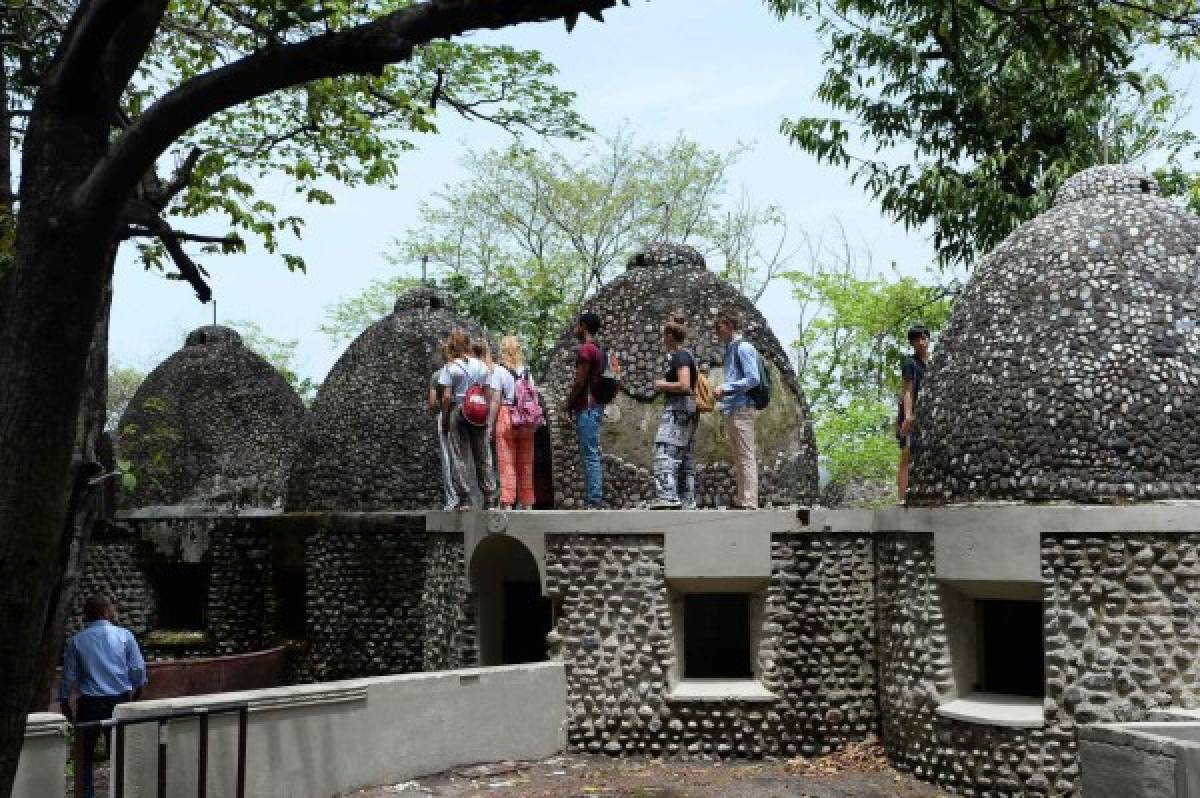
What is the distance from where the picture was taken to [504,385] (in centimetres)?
1445

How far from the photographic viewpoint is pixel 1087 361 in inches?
445

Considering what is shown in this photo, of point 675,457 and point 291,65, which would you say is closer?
point 291,65

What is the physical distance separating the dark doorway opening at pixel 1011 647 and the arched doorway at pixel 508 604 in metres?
4.42

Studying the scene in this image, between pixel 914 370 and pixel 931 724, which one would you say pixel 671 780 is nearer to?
pixel 931 724

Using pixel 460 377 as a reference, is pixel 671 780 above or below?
below

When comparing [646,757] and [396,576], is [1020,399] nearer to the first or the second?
[646,757]

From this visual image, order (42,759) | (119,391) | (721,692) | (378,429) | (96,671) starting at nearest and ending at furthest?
(42,759), (96,671), (721,692), (378,429), (119,391)

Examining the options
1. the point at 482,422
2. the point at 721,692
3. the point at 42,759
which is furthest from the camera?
the point at 482,422

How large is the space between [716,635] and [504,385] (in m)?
3.12

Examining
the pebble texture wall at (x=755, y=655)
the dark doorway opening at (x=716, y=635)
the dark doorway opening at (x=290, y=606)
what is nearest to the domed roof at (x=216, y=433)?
the dark doorway opening at (x=290, y=606)

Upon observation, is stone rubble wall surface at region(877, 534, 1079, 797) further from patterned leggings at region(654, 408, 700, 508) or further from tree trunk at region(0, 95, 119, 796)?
tree trunk at region(0, 95, 119, 796)


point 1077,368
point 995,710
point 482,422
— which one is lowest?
point 995,710

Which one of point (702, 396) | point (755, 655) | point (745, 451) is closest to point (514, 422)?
point (702, 396)

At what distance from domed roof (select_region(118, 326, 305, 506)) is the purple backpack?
10.3m
